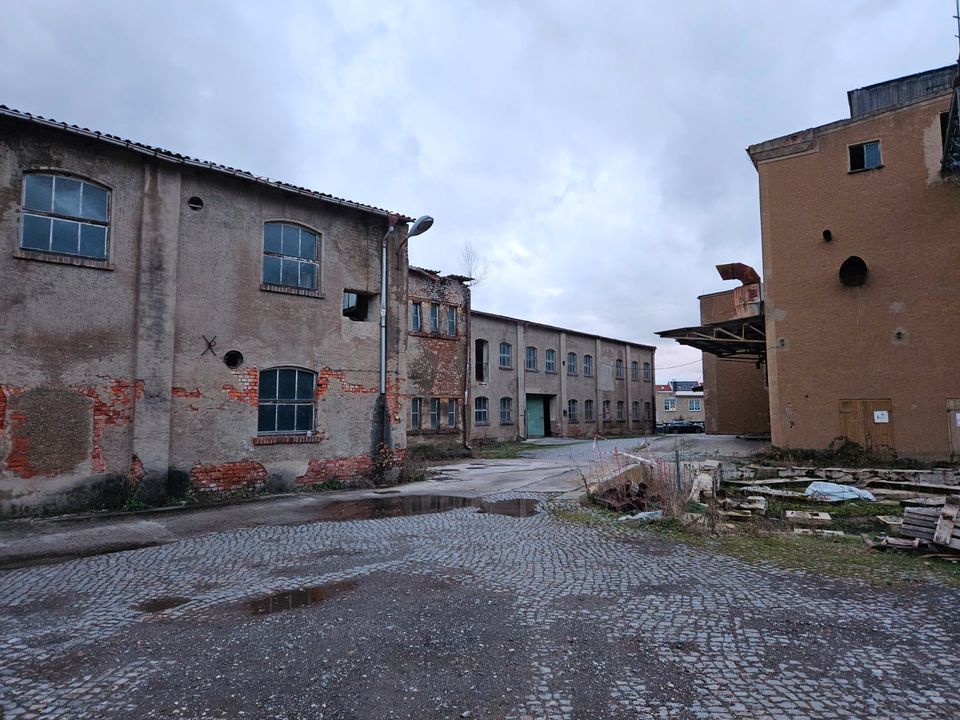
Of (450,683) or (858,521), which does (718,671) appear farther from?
(858,521)

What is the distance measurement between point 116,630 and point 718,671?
14.3 feet

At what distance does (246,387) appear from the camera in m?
10.9

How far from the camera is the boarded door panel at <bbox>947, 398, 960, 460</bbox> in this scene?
44.8 ft

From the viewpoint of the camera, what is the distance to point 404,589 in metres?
5.27

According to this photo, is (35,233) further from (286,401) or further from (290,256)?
(286,401)

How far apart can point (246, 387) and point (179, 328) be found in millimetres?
1584

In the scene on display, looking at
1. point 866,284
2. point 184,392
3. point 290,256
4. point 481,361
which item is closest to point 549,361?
point 481,361

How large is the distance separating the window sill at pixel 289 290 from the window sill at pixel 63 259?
260cm

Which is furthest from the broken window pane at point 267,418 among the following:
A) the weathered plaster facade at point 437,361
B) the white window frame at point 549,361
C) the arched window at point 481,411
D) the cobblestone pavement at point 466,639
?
the white window frame at point 549,361

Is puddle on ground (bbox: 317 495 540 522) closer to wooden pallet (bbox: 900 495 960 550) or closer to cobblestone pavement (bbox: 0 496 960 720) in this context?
cobblestone pavement (bbox: 0 496 960 720)

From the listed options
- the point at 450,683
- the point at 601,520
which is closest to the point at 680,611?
the point at 450,683

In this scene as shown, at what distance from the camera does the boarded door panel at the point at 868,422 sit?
47.4 feet

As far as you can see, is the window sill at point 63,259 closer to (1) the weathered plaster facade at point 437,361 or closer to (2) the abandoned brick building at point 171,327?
(2) the abandoned brick building at point 171,327

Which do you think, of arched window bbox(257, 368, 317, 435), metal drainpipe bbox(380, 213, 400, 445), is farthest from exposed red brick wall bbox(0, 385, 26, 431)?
metal drainpipe bbox(380, 213, 400, 445)
